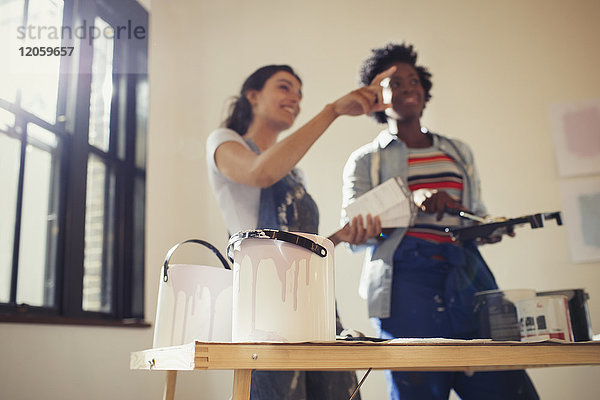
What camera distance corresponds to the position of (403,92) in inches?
77.5

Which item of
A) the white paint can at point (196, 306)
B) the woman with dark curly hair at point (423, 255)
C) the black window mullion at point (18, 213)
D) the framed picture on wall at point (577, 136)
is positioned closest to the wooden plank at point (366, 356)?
the white paint can at point (196, 306)

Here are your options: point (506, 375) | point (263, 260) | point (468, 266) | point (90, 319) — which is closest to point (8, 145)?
point (90, 319)

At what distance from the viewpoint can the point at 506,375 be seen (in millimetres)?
1462

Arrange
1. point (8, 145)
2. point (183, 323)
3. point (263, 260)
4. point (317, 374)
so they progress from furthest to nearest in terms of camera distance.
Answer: point (8, 145) → point (317, 374) → point (183, 323) → point (263, 260)

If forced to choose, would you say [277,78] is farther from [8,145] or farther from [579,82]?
[579,82]

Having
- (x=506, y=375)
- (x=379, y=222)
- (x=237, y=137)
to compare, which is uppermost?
(x=237, y=137)

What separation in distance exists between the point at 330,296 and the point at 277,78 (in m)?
1.22

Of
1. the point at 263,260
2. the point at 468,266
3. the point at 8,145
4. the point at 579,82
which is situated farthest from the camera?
the point at 579,82

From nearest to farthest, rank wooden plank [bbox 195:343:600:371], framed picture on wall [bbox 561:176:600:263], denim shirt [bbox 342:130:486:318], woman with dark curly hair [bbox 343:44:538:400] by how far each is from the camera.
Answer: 1. wooden plank [bbox 195:343:600:371]
2. woman with dark curly hair [bbox 343:44:538:400]
3. denim shirt [bbox 342:130:486:318]
4. framed picture on wall [bbox 561:176:600:263]

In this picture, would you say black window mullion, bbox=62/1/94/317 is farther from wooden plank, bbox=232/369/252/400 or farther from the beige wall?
wooden plank, bbox=232/369/252/400

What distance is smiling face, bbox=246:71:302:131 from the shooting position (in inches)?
75.9

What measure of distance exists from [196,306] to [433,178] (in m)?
0.92
